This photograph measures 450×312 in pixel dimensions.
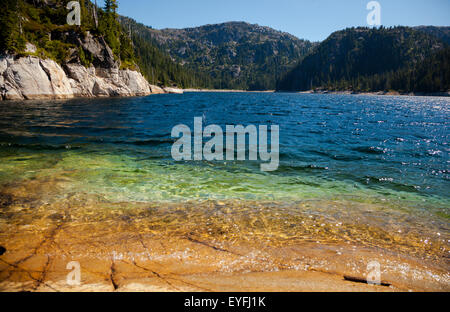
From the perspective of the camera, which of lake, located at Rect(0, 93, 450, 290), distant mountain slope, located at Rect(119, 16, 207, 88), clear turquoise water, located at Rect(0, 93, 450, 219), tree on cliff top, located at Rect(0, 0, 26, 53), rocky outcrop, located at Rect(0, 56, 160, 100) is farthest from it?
distant mountain slope, located at Rect(119, 16, 207, 88)

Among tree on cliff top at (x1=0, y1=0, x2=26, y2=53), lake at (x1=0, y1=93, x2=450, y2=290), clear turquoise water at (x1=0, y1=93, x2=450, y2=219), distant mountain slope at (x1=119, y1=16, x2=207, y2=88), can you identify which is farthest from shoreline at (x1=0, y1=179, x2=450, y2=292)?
distant mountain slope at (x1=119, y1=16, x2=207, y2=88)

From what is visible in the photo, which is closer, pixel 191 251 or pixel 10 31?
pixel 191 251

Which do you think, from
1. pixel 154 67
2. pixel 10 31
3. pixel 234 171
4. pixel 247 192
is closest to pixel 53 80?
pixel 10 31

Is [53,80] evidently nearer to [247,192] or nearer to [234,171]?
[234,171]

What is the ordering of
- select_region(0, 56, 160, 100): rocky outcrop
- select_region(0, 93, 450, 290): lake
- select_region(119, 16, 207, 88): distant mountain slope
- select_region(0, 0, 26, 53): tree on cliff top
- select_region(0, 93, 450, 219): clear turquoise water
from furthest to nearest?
select_region(119, 16, 207, 88): distant mountain slope < select_region(0, 56, 160, 100): rocky outcrop < select_region(0, 0, 26, 53): tree on cliff top < select_region(0, 93, 450, 219): clear turquoise water < select_region(0, 93, 450, 290): lake

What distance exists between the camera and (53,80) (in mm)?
48625

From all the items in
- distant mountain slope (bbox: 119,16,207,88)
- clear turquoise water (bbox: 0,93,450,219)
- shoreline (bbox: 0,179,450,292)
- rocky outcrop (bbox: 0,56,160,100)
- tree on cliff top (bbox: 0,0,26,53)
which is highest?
distant mountain slope (bbox: 119,16,207,88)

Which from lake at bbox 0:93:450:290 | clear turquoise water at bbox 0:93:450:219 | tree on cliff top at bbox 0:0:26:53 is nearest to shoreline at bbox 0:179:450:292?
lake at bbox 0:93:450:290

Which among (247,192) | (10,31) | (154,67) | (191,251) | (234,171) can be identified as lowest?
(191,251)

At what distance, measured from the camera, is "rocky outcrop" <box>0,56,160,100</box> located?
137ft

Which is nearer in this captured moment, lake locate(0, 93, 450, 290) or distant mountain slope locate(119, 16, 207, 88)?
lake locate(0, 93, 450, 290)

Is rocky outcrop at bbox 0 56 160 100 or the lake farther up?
rocky outcrop at bbox 0 56 160 100

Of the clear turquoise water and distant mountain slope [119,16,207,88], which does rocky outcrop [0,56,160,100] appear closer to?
the clear turquoise water
